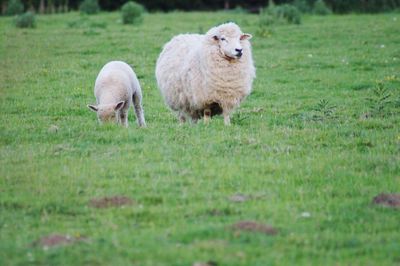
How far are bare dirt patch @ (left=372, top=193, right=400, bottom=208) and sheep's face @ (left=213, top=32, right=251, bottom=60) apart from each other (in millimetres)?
4859

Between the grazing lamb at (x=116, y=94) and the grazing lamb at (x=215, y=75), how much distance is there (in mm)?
801

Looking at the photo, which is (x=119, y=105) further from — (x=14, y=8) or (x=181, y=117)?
(x=14, y=8)

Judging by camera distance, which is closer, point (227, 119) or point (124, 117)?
point (227, 119)

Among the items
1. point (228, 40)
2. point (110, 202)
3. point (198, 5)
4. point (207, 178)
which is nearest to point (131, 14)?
point (228, 40)

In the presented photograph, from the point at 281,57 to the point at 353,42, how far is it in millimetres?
3760

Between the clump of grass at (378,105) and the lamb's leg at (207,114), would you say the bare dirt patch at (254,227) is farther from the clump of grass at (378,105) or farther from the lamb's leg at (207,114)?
the clump of grass at (378,105)

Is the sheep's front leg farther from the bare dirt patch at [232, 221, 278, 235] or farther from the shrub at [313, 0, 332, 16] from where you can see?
the shrub at [313, 0, 332, 16]

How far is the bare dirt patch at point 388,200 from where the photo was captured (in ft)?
26.6

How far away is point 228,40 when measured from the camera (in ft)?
41.8

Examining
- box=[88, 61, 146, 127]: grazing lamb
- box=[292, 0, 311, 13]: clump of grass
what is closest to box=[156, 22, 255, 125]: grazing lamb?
box=[88, 61, 146, 127]: grazing lamb

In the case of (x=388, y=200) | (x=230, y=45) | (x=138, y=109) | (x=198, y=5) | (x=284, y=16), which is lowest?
(x=198, y=5)

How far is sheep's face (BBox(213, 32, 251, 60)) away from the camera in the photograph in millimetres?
12586

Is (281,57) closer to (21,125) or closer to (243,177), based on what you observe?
(21,125)

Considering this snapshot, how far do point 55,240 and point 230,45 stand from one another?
6305 millimetres
